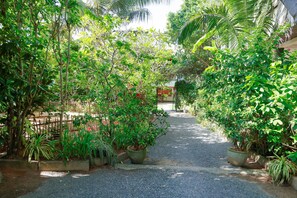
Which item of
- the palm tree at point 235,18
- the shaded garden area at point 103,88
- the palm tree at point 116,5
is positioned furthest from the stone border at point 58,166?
the palm tree at point 116,5

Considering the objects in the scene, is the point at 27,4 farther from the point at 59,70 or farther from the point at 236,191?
the point at 236,191

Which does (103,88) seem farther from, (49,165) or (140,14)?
(140,14)

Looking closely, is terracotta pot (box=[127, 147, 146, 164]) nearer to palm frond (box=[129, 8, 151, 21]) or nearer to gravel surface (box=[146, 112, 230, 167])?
gravel surface (box=[146, 112, 230, 167])

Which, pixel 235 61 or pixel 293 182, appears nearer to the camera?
pixel 293 182

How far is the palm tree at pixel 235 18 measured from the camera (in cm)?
794

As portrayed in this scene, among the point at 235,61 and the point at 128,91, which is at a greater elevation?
the point at 235,61

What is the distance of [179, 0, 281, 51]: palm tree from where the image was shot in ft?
26.0

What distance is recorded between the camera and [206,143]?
8047 millimetres

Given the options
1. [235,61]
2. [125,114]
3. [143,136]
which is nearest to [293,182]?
[235,61]

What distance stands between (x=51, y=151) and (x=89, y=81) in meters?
2.41

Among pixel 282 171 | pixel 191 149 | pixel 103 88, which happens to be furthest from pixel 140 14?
pixel 282 171

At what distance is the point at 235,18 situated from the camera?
849 cm

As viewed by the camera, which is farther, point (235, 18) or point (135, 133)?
point (235, 18)

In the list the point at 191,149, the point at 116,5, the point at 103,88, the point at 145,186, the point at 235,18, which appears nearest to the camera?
the point at 145,186
